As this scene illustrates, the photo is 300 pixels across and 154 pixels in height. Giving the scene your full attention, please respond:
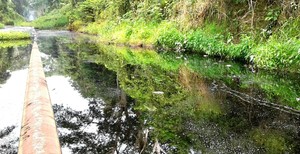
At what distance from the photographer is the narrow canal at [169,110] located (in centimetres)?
299

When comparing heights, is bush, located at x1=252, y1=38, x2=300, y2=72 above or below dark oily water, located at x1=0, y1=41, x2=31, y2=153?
above

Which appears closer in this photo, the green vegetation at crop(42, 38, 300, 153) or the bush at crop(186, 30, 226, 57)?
the green vegetation at crop(42, 38, 300, 153)

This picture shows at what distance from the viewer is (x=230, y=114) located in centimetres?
391

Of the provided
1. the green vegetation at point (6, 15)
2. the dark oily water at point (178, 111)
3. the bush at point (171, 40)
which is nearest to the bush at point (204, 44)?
the bush at point (171, 40)

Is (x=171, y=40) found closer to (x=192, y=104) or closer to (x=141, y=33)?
(x=141, y=33)

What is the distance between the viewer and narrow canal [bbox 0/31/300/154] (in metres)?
2.99

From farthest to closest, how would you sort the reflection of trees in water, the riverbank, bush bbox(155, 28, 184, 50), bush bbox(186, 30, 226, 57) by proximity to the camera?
bush bbox(155, 28, 184, 50)
bush bbox(186, 30, 226, 57)
the riverbank
the reflection of trees in water

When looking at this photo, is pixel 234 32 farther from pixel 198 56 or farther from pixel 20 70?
pixel 20 70

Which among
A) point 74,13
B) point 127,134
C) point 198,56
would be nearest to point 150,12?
point 198,56

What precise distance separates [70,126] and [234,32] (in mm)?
7421

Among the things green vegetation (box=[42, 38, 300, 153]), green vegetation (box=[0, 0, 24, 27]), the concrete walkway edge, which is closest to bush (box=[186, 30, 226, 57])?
green vegetation (box=[42, 38, 300, 153])

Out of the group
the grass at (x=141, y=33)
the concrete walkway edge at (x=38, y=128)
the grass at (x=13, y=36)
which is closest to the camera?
the concrete walkway edge at (x=38, y=128)

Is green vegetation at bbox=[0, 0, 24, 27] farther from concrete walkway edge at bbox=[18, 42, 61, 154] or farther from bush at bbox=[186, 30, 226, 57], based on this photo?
concrete walkway edge at bbox=[18, 42, 61, 154]

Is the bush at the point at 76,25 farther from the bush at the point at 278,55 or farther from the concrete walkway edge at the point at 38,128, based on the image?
the concrete walkway edge at the point at 38,128
